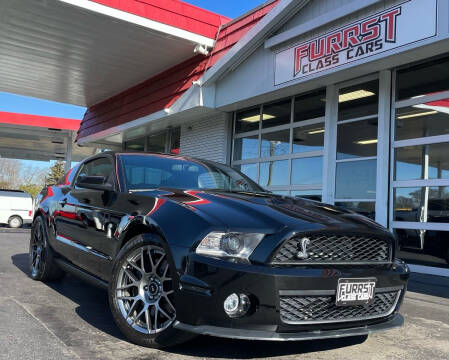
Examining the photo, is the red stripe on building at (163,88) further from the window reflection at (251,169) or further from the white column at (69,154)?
the white column at (69,154)

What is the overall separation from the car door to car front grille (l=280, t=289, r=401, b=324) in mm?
1444

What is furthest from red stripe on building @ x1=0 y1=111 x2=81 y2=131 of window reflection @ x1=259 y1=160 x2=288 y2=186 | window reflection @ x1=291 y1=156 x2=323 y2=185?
window reflection @ x1=291 y1=156 x2=323 y2=185

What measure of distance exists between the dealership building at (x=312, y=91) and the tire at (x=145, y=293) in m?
5.02

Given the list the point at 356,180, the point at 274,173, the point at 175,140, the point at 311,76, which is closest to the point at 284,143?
the point at 274,173

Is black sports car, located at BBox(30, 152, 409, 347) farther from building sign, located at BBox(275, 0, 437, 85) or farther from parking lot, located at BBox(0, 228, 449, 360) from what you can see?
building sign, located at BBox(275, 0, 437, 85)

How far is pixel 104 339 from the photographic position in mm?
2986

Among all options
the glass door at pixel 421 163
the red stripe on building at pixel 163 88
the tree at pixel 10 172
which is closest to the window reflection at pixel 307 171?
the glass door at pixel 421 163

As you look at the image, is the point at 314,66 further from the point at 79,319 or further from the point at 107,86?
→ the point at 107,86

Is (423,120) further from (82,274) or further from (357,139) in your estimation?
(82,274)

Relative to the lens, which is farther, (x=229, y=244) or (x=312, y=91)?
(x=312, y=91)

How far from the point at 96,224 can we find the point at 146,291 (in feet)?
3.15

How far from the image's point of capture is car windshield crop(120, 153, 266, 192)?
3742mm

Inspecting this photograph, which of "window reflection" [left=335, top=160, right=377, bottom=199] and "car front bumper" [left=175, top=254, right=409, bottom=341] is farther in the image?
"window reflection" [left=335, top=160, right=377, bottom=199]

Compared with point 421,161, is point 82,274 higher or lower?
lower
